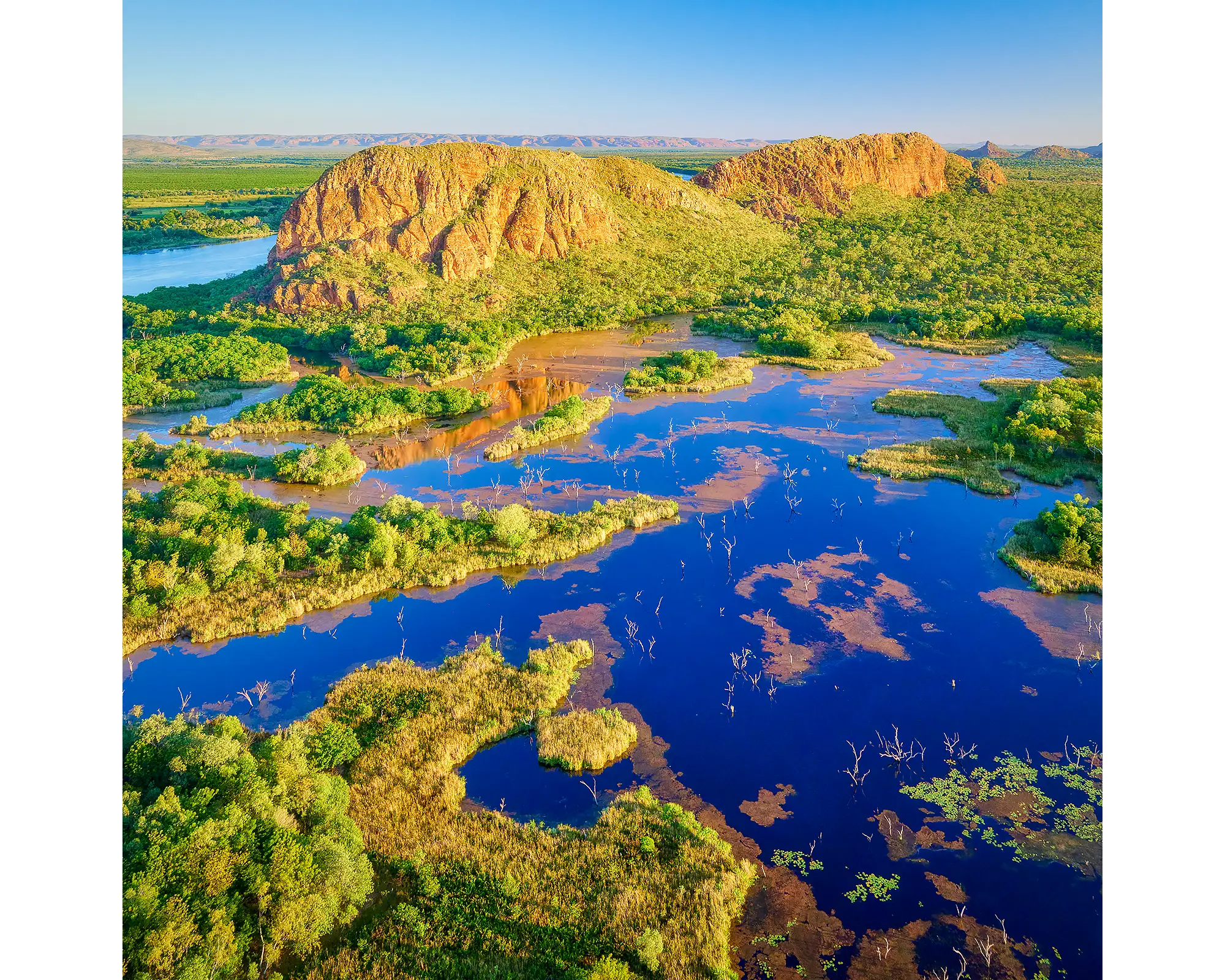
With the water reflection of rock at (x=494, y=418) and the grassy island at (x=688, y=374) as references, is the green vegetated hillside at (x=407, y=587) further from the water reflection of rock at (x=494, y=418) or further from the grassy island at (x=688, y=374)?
the water reflection of rock at (x=494, y=418)

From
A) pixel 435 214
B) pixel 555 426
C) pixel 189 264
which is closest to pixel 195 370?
pixel 555 426

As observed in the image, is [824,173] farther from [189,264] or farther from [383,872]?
[383,872]

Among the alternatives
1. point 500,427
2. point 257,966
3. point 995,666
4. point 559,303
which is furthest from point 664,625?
point 559,303

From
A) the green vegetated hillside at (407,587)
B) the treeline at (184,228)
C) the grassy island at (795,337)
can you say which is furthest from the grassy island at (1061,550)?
the treeline at (184,228)

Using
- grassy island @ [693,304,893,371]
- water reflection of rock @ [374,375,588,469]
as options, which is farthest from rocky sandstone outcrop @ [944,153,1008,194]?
water reflection of rock @ [374,375,588,469]

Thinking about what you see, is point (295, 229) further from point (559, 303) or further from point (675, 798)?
point (675, 798)

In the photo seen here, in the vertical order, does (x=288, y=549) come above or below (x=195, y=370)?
below

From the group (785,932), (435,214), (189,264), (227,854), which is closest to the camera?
(227,854)

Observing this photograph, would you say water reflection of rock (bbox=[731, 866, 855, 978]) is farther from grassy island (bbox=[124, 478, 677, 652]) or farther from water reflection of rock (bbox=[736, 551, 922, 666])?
grassy island (bbox=[124, 478, 677, 652])
